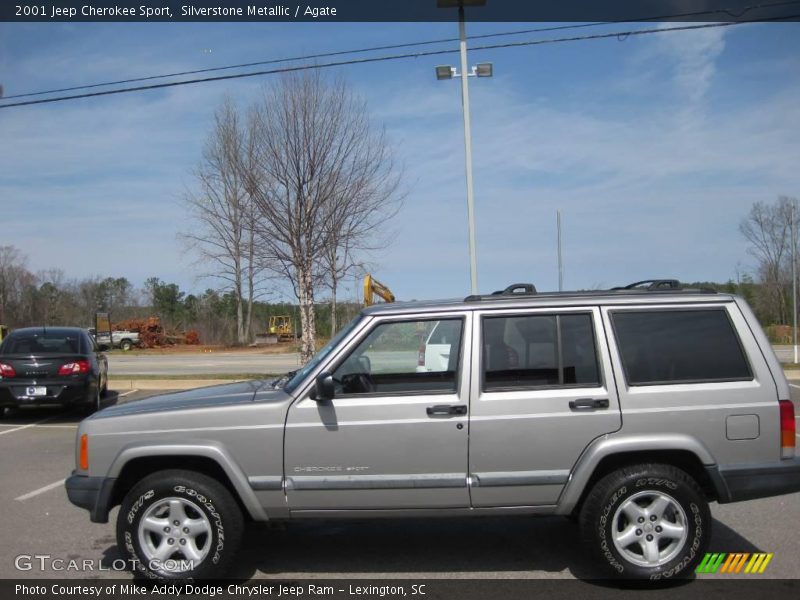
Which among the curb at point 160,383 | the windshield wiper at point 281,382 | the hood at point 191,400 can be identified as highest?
the windshield wiper at point 281,382

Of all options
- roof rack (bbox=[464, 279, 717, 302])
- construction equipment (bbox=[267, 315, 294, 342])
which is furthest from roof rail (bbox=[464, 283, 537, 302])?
construction equipment (bbox=[267, 315, 294, 342])

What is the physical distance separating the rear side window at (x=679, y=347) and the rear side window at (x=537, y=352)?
0.24 m

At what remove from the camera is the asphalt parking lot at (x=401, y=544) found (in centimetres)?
492

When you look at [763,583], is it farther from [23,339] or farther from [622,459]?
[23,339]

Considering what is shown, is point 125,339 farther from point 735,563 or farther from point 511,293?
point 735,563

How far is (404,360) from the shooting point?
16.0ft

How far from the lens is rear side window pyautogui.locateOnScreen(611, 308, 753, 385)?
471 cm

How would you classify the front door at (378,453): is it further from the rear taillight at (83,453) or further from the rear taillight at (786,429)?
the rear taillight at (786,429)

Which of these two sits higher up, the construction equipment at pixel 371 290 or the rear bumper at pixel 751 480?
the construction equipment at pixel 371 290

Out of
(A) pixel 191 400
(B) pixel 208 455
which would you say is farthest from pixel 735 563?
(A) pixel 191 400

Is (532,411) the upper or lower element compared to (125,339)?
upper

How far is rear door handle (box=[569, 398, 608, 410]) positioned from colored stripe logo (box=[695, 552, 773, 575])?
136 centimetres

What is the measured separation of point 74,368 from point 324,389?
9.14 metres

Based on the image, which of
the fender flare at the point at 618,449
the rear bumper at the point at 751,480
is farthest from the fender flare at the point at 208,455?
the rear bumper at the point at 751,480
